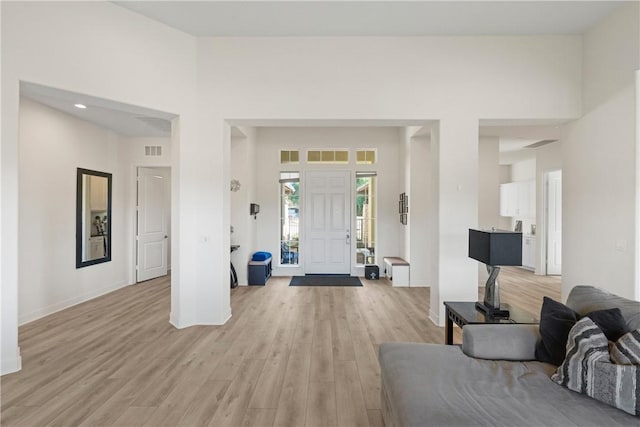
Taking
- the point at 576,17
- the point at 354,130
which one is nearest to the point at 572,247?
the point at 576,17

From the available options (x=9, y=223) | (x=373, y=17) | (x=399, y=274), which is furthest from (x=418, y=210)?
(x=9, y=223)

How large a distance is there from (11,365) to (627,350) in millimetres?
4273

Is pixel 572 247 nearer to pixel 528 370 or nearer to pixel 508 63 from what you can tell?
pixel 508 63

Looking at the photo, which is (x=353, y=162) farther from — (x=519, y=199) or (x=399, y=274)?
(x=519, y=199)

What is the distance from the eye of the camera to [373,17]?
11.7 feet

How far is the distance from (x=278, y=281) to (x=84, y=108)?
4053 mm

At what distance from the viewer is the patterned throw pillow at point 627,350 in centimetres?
152

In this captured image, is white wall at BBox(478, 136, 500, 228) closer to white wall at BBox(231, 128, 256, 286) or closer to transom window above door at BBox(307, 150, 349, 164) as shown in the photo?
transom window above door at BBox(307, 150, 349, 164)

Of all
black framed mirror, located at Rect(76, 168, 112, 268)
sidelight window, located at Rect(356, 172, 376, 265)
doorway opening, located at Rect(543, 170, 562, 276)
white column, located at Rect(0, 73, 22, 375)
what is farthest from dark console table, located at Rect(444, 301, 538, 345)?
doorway opening, located at Rect(543, 170, 562, 276)

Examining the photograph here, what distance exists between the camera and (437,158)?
13.3ft

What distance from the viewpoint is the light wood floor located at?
7.22ft

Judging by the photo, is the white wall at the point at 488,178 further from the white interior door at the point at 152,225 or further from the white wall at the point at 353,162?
the white interior door at the point at 152,225

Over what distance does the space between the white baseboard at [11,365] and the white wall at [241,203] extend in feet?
10.8

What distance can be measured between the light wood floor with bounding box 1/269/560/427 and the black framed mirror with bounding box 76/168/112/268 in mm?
799
